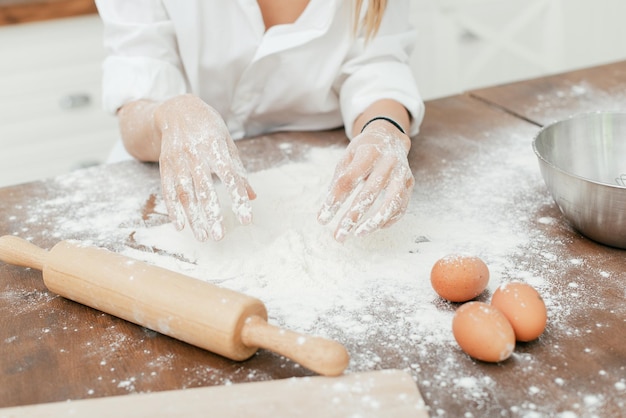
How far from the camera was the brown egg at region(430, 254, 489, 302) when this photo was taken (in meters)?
0.82

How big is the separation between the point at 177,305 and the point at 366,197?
317 mm

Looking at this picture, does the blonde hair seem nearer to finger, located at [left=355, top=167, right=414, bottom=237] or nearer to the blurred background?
finger, located at [left=355, top=167, right=414, bottom=237]

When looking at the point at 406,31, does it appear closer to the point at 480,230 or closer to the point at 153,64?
the point at 153,64

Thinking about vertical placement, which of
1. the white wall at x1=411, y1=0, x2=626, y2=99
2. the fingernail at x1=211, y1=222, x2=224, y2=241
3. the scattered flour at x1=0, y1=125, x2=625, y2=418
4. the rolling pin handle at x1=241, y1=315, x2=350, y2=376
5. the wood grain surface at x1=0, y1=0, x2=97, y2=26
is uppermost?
the wood grain surface at x1=0, y1=0, x2=97, y2=26

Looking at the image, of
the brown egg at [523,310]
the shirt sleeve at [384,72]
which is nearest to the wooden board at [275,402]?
the brown egg at [523,310]

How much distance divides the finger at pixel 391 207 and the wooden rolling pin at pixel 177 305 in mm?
229

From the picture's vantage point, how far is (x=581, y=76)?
5.38 feet

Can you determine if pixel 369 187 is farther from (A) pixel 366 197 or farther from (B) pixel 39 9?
(B) pixel 39 9

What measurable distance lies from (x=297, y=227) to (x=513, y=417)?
46cm

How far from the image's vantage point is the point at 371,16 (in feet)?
4.47

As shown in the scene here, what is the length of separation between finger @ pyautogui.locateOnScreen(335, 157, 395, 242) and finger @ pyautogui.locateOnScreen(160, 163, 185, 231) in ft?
0.74

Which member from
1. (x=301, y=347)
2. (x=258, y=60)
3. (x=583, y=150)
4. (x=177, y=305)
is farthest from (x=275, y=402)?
(x=258, y=60)

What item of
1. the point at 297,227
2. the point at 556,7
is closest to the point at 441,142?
the point at 297,227

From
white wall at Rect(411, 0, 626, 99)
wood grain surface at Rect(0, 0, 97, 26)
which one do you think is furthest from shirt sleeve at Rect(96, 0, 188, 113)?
white wall at Rect(411, 0, 626, 99)
